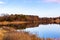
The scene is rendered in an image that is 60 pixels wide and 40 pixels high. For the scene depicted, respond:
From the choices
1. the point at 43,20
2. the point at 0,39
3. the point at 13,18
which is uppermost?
the point at 0,39

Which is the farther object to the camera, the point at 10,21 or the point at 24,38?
the point at 10,21

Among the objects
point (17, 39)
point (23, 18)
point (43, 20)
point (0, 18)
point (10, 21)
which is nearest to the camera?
point (17, 39)

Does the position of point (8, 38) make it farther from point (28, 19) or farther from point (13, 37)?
point (28, 19)

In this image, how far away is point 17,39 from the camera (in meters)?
11.1

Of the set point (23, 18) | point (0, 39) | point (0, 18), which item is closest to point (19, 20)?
point (23, 18)

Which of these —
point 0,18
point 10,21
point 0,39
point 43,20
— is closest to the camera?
point 0,39

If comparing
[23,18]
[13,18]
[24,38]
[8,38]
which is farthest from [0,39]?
[23,18]

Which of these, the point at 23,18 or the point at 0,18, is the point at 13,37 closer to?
the point at 0,18

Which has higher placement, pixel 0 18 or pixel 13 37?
pixel 13 37

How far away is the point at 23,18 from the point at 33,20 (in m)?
3.11

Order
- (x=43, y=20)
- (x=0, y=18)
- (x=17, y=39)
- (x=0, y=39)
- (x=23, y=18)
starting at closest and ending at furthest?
(x=17, y=39), (x=0, y=39), (x=0, y=18), (x=23, y=18), (x=43, y=20)

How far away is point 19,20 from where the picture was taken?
48.2 metres

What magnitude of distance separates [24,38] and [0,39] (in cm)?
150

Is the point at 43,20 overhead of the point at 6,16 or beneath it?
beneath
